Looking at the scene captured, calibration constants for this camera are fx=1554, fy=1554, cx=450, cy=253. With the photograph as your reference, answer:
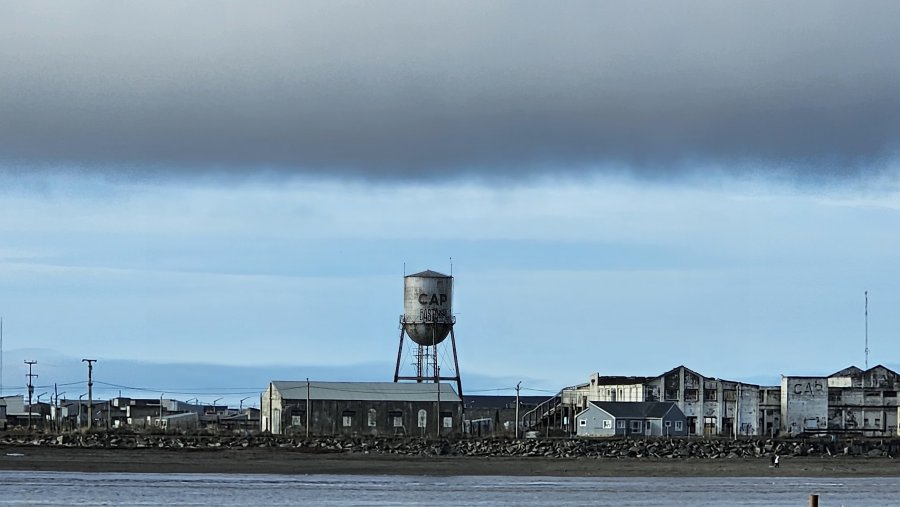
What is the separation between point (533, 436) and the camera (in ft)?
358

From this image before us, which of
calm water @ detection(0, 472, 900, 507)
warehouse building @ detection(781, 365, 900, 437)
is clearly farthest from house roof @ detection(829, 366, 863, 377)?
calm water @ detection(0, 472, 900, 507)

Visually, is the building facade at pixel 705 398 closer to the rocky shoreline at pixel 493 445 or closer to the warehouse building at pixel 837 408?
the warehouse building at pixel 837 408

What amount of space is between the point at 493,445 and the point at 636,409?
22.1 metres

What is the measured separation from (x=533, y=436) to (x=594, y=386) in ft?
70.1

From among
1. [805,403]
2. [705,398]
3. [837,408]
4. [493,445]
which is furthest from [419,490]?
[837,408]

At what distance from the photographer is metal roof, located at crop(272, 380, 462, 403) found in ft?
366

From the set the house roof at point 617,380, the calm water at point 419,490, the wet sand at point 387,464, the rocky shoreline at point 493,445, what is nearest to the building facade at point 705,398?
the house roof at point 617,380

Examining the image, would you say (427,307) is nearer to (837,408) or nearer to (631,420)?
(631,420)

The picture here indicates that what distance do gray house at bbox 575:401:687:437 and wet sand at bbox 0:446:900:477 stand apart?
2365 centimetres

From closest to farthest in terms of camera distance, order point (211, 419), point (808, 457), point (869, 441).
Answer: point (808, 457) → point (869, 441) → point (211, 419)

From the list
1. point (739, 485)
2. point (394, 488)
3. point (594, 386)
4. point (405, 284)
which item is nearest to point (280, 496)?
point (394, 488)

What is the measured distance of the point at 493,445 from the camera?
96.4 metres

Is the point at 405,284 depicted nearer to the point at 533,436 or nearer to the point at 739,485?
the point at 533,436

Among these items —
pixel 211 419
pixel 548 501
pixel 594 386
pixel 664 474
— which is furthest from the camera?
pixel 211 419
